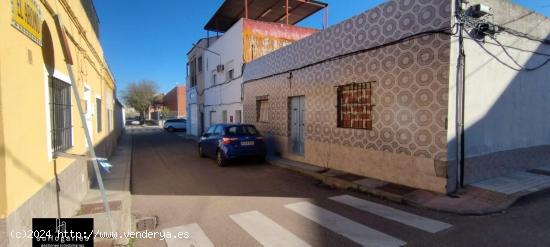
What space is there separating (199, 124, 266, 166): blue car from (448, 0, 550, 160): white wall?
6018mm

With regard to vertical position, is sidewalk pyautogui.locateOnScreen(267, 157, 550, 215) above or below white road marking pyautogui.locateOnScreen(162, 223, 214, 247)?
above

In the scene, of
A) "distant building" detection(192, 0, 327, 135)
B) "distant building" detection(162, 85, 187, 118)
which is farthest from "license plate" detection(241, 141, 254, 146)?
"distant building" detection(162, 85, 187, 118)

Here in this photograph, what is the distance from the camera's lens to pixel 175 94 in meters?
50.3

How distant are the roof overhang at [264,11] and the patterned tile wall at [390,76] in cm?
853

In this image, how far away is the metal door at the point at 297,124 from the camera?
10.0m

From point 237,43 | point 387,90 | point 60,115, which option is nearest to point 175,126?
point 237,43

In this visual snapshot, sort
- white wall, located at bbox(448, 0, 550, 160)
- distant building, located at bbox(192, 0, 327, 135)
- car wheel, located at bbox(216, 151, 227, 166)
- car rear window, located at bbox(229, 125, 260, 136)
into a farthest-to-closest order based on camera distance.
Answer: distant building, located at bbox(192, 0, 327, 135) < car rear window, located at bbox(229, 125, 260, 136) < car wheel, located at bbox(216, 151, 227, 166) < white wall, located at bbox(448, 0, 550, 160)

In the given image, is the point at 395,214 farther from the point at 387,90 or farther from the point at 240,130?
the point at 240,130

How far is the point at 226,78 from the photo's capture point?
655 inches

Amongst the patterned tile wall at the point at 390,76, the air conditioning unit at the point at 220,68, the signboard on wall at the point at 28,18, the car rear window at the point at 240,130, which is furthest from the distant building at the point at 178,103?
the signboard on wall at the point at 28,18

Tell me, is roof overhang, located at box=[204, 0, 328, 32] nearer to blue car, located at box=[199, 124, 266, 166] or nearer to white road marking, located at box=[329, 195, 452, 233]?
blue car, located at box=[199, 124, 266, 166]

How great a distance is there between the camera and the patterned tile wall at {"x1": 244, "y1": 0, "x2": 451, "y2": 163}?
560 cm

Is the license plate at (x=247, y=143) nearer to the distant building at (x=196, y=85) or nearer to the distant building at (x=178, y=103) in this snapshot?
the distant building at (x=196, y=85)

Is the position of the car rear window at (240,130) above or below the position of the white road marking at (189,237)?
above
